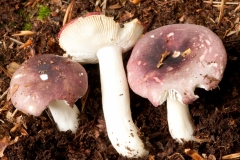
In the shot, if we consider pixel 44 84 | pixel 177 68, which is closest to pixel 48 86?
pixel 44 84

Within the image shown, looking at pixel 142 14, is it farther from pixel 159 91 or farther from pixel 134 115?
pixel 159 91

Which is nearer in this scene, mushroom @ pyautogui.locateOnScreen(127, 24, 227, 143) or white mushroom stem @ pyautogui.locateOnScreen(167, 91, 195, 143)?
mushroom @ pyautogui.locateOnScreen(127, 24, 227, 143)

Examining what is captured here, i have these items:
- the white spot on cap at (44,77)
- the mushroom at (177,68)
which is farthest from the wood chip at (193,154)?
the white spot on cap at (44,77)

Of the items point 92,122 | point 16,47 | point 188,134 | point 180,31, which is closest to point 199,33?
point 180,31

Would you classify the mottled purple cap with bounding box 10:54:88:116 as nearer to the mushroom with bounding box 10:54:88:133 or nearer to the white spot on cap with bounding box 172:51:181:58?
the mushroom with bounding box 10:54:88:133

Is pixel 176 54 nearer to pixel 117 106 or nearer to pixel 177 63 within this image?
pixel 177 63

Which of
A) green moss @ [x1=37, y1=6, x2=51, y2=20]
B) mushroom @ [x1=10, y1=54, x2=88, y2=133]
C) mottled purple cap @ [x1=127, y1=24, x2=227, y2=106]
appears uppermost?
mottled purple cap @ [x1=127, y1=24, x2=227, y2=106]

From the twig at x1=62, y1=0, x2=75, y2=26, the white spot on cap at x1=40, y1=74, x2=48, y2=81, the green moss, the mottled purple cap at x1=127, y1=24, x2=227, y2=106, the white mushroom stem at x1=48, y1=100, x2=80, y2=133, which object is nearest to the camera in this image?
the mottled purple cap at x1=127, y1=24, x2=227, y2=106

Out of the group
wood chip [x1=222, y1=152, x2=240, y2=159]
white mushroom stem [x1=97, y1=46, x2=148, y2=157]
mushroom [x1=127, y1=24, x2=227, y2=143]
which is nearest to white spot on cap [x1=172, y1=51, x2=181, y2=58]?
mushroom [x1=127, y1=24, x2=227, y2=143]

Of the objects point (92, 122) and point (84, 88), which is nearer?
point (84, 88)
